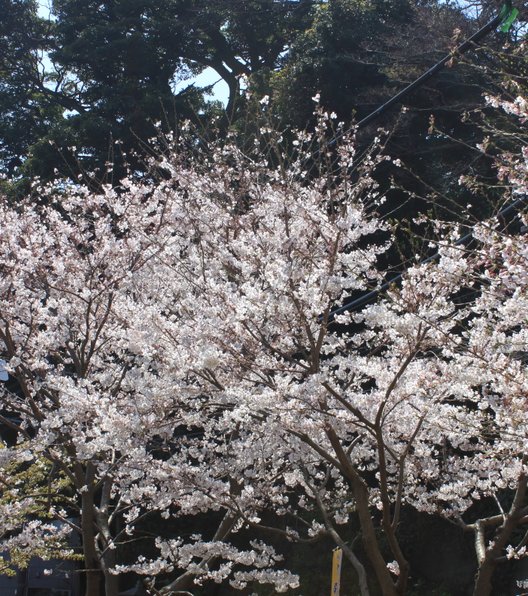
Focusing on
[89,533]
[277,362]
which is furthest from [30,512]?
[277,362]

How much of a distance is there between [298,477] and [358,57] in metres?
7.92

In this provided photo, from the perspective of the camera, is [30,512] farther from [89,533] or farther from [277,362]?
[277,362]

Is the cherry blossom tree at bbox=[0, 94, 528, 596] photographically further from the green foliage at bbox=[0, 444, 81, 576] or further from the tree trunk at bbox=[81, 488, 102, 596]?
the green foliage at bbox=[0, 444, 81, 576]

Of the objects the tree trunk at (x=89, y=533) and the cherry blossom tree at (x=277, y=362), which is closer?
the cherry blossom tree at (x=277, y=362)

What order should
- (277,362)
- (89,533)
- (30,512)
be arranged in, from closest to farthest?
(277,362)
(89,533)
(30,512)

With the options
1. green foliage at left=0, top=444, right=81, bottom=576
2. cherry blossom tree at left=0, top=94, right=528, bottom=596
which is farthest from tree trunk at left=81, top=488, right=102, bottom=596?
green foliage at left=0, top=444, right=81, bottom=576

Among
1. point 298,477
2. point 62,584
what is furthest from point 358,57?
point 62,584

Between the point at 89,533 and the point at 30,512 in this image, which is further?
the point at 30,512

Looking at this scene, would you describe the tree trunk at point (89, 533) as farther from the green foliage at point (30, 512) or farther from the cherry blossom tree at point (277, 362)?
the green foliage at point (30, 512)

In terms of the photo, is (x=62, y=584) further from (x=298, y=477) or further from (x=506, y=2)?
(x=506, y=2)

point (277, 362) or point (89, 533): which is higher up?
point (277, 362)

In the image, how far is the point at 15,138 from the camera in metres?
15.6

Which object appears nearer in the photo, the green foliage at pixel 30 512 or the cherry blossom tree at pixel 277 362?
the cherry blossom tree at pixel 277 362

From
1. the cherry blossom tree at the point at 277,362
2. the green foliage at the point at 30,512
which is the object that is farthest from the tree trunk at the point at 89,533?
the green foliage at the point at 30,512
